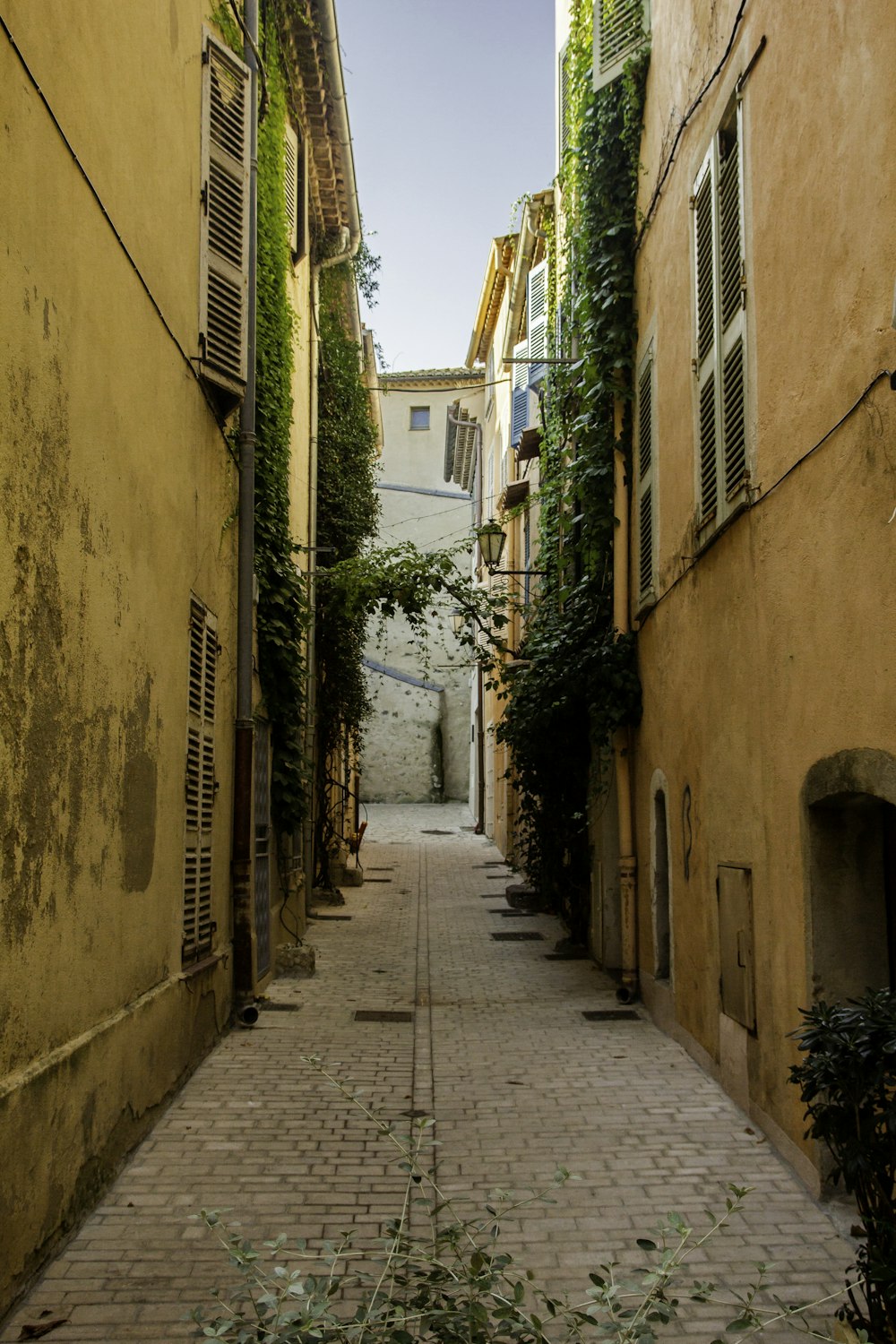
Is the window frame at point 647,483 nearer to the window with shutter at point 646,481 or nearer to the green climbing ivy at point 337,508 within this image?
the window with shutter at point 646,481

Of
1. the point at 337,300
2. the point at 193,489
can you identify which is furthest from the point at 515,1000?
the point at 337,300

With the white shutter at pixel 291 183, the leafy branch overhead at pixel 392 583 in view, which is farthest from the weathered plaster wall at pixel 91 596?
the leafy branch overhead at pixel 392 583

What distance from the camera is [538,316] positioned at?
1717 cm

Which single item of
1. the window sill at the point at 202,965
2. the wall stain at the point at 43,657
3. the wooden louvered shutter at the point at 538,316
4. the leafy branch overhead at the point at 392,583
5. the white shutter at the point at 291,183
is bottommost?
the window sill at the point at 202,965

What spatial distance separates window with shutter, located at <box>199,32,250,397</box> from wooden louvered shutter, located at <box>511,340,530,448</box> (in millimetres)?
11080

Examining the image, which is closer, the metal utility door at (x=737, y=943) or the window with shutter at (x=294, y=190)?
the metal utility door at (x=737, y=943)

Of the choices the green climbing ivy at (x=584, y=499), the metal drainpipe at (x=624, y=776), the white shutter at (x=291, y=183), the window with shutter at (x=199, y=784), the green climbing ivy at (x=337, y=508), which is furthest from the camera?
the green climbing ivy at (x=337, y=508)

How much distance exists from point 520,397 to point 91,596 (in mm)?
16025

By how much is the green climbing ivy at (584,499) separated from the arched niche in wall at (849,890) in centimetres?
449

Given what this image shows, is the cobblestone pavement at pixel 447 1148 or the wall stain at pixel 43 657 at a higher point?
the wall stain at pixel 43 657

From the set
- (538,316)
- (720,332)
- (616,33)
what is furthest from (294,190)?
(720,332)

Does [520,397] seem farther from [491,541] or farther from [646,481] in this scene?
[646,481]

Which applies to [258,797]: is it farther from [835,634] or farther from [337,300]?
[337,300]

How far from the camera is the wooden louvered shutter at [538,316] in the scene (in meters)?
16.8
